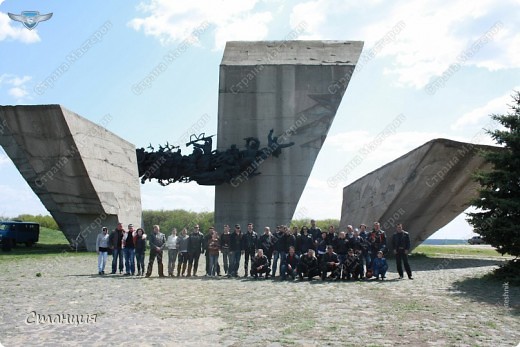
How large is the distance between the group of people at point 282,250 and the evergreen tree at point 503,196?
167 cm

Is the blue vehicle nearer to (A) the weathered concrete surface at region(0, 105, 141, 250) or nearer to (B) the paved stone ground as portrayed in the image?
(A) the weathered concrete surface at region(0, 105, 141, 250)

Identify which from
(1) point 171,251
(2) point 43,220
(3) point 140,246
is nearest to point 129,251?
(3) point 140,246

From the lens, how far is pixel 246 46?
2148cm

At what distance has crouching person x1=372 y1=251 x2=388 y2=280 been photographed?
11.1 m

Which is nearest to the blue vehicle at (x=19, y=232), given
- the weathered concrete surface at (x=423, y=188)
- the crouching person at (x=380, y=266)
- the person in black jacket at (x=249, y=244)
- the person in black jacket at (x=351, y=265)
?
the person in black jacket at (x=249, y=244)

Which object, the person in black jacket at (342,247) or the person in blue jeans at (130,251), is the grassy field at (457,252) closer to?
the person in black jacket at (342,247)

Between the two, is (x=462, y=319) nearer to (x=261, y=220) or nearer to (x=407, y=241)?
(x=407, y=241)

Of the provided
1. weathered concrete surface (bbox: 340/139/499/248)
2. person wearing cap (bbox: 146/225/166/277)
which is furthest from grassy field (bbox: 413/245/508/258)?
person wearing cap (bbox: 146/225/166/277)

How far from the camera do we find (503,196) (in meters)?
10.4

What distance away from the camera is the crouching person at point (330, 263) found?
11047 millimetres

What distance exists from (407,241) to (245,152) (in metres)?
9.61

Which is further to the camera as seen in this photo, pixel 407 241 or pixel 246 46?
pixel 246 46

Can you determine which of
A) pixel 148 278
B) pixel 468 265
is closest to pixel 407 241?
pixel 468 265

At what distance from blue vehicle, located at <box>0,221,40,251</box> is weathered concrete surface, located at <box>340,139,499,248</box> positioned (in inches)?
524
